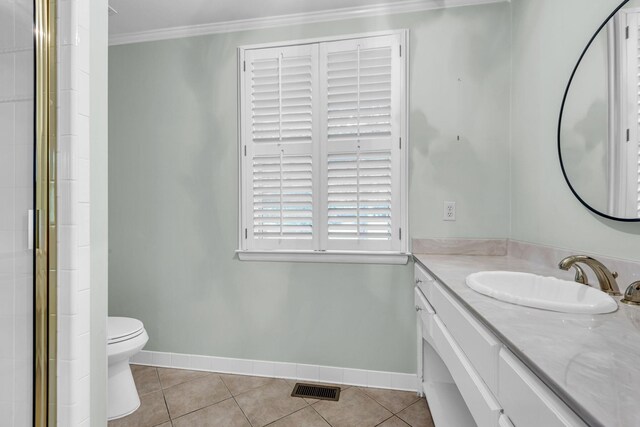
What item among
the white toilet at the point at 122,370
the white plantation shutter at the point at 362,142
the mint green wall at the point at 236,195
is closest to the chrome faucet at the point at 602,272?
the mint green wall at the point at 236,195

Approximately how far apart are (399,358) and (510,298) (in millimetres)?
1344

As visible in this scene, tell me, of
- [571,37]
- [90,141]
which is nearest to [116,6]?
[90,141]

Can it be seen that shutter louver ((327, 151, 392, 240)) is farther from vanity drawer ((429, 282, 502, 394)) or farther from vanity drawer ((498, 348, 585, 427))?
vanity drawer ((498, 348, 585, 427))

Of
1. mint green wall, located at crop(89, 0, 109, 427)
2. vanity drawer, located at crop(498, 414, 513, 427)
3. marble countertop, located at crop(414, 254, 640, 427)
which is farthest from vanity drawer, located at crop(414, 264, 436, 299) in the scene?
mint green wall, located at crop(89, 0, 109, 427)

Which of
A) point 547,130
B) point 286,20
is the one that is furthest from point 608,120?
point 286,20

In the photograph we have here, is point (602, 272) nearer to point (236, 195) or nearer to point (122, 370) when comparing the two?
point (236, 195)

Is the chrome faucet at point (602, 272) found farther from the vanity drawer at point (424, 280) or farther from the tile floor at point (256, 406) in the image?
the tile floor at point (256, 406)

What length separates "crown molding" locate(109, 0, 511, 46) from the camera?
1983mm

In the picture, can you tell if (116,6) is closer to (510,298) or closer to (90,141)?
(90,141)

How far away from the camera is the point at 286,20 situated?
2141 millimetres

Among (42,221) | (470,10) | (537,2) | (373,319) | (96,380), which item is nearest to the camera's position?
(42,221)

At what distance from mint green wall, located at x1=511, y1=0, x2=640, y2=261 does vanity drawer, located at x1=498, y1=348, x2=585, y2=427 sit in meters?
0.80

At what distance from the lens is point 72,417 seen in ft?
3.45

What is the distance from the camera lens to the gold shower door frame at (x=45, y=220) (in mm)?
1023
